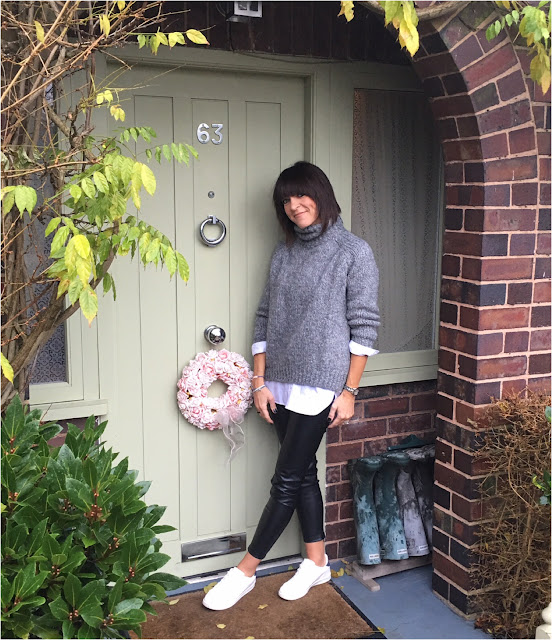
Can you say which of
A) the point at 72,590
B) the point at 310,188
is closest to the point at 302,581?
the point at 72,590

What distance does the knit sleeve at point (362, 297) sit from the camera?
10.0 feet

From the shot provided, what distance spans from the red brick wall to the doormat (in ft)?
1.12

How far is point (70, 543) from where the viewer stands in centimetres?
197

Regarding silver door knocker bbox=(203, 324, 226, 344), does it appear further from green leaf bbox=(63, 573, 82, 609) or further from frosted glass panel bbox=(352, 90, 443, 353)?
green leaf bbox=(63, 573, 82, 609)

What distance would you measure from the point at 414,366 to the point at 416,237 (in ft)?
2.06

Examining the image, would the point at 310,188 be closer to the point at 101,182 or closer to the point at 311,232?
the point at 311,232

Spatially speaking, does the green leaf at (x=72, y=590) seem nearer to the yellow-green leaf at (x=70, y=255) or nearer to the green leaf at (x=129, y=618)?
the green leaf at (x=129, y=618)

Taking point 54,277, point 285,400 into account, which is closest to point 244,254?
point 285,400

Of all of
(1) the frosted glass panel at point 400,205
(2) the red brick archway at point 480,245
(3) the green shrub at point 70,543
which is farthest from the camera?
(1) the frosted glass panel at point 400,205

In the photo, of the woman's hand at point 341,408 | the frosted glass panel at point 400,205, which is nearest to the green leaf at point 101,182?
the woman's hand at point 341,408

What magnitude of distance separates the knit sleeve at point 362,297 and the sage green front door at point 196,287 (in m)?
0.49

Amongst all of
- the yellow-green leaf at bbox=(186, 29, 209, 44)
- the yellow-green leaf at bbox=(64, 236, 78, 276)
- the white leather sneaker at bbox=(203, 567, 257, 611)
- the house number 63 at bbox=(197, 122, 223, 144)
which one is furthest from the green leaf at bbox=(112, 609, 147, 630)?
the house number 63 at bbox=(197, 122, 223, 144)

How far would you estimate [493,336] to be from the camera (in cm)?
305

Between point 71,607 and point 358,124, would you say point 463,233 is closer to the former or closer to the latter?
point 358,124
